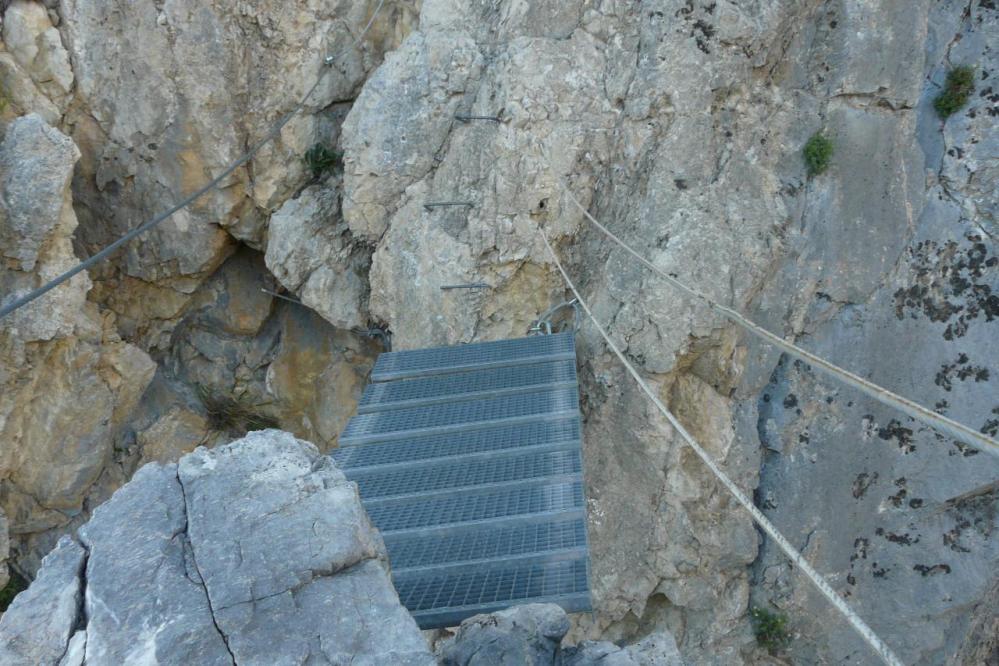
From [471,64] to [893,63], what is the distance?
16.0 feet

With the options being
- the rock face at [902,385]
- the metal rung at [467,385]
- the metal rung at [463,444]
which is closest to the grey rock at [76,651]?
the metal rung at [463,444]

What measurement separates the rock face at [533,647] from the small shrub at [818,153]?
6054 mm

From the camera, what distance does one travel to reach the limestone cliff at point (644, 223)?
742cm

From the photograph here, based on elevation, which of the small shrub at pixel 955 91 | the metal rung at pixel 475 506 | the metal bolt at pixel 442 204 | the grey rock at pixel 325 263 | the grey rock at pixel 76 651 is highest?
the small shrub at pixel 955 91

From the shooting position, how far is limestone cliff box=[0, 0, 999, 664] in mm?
7418

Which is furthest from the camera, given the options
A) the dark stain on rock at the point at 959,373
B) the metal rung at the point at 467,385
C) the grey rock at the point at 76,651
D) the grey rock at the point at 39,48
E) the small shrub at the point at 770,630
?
the grey rock at the point at 39,48

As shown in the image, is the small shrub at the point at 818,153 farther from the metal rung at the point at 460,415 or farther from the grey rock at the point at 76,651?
the grey rock at the point at 76,651

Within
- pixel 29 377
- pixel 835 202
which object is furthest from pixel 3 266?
pixel 835 202

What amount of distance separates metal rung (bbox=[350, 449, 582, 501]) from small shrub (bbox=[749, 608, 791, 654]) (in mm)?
3721

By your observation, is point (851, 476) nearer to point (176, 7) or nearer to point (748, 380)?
point (748, 380)

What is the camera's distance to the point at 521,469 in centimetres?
552

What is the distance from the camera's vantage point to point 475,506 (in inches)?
201

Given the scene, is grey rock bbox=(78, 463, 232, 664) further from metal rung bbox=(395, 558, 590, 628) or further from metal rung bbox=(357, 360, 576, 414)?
metal rung bbox=(357, 360, 576, 414)

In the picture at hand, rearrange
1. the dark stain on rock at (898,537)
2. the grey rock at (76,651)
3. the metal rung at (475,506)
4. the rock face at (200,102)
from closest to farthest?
1. the grey rock at (76,651)
2. the metal rung at (475,506)
3. the dark stain on rock at (898,537)
4. the rock face at (200,102)
